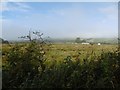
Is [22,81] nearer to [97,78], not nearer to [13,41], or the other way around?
[13,41]

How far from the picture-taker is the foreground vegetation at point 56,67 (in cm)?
555

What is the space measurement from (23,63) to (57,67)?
80 cm

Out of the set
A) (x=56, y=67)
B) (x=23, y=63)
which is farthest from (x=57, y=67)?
(x=23, y=63)

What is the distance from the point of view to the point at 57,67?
5812mm

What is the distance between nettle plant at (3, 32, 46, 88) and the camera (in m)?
5.99

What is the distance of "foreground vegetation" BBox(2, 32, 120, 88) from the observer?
219 inches

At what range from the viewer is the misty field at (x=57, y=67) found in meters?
5.55

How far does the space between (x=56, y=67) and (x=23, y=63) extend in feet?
2.54

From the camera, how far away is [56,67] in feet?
19.1

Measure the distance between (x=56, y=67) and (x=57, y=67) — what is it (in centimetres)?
3

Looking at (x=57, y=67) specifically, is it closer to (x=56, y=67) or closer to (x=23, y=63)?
(x=56, y=67)

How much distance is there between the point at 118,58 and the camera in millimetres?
5875

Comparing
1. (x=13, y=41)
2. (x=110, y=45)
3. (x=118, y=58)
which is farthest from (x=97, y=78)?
(x=13, y=41)

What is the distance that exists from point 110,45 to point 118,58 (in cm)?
54
